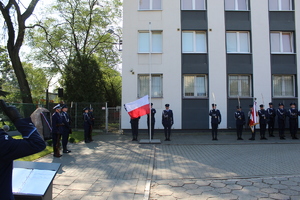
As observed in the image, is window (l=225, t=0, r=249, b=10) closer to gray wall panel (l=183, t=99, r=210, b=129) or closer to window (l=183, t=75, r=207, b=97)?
window (l=183, t=75, r=207, b=97)

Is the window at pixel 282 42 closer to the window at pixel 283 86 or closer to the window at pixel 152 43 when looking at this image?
the window at pixel 283 86

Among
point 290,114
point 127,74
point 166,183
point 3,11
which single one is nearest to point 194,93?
point 127,74

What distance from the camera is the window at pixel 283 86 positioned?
1583cm

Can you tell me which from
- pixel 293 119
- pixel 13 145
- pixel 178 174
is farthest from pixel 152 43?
pixel 13 145

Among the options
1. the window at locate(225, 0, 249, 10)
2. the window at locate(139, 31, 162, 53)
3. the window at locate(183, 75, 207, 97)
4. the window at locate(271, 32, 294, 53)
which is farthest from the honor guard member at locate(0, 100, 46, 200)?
Result: the window at locate(271, 32, 294, 53)

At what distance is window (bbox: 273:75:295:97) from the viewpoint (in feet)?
51.9

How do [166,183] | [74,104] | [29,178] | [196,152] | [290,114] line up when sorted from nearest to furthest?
[29,178] < [166,183] < [196,152] < [290,114] < [74,104]

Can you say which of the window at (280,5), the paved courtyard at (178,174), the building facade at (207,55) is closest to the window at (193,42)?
the building facade at (207,55)

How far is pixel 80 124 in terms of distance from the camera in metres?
17.3

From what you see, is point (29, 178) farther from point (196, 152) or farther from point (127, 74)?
point (127, 74)

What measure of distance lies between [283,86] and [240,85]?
3.08m

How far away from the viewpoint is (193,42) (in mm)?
15781

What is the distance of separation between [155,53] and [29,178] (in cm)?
1316

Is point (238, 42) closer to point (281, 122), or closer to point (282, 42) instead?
point (282, 42)
